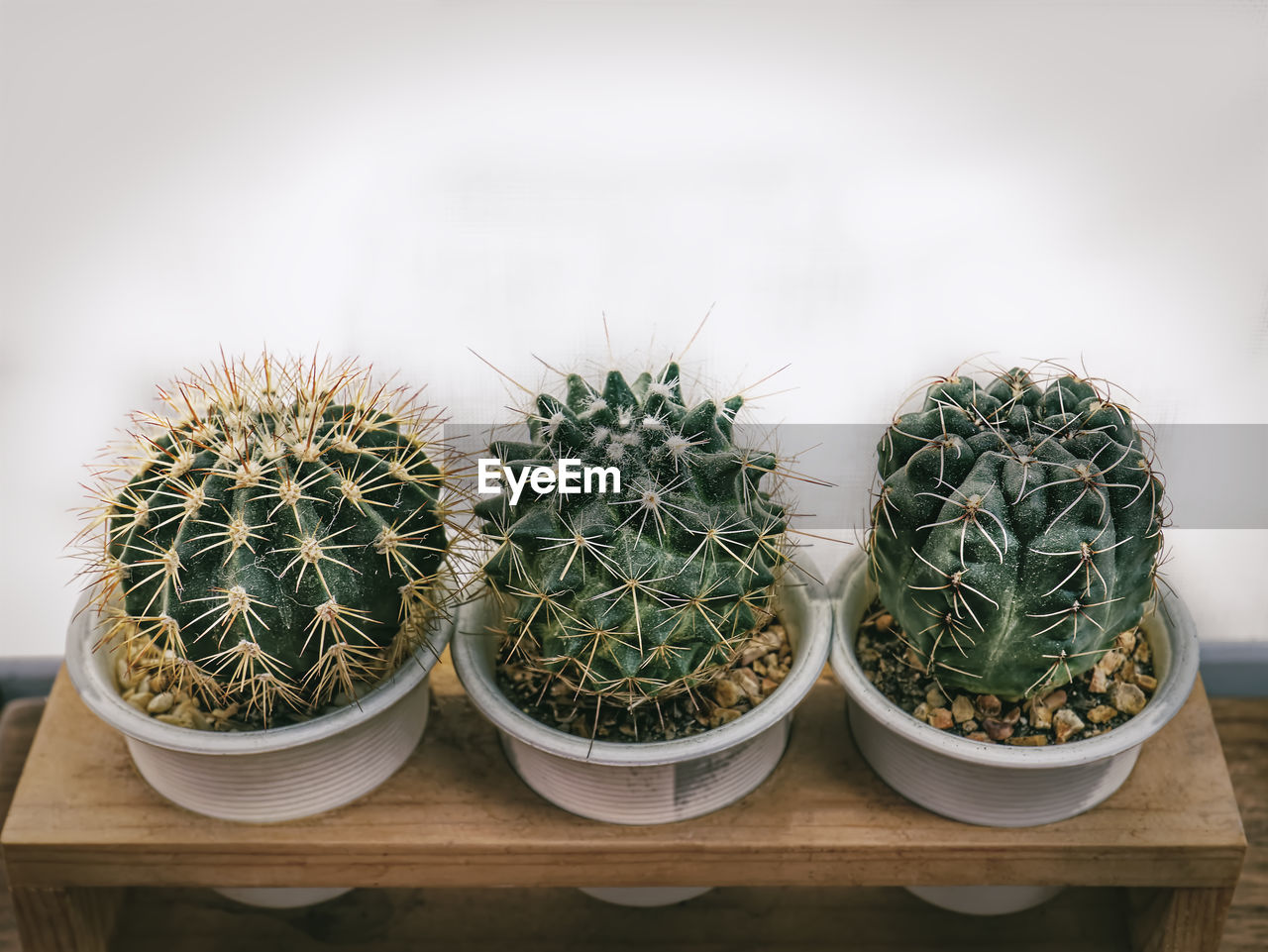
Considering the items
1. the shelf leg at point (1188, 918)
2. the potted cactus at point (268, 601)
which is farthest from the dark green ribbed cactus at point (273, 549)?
the shelf leg at point (1188, 918)

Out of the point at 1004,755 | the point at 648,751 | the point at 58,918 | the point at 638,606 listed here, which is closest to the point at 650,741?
the point at 648,751

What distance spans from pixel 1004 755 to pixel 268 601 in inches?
24.4

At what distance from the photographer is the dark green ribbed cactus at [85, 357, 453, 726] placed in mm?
A: 860

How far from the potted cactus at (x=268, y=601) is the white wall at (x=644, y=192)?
0.20m

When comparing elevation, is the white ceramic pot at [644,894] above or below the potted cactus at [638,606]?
below

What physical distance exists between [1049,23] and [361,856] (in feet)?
3.27

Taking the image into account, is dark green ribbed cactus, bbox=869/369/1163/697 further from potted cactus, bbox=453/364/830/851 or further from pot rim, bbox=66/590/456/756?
pot rim, bbox=66/590/456/756

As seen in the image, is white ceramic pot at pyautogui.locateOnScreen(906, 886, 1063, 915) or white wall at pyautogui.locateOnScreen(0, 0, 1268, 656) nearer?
white wall at pyautogui.locateOnScreen(0, 0, 1268, 656)

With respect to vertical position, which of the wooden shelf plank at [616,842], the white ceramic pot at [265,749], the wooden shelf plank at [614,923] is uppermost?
the white ceramic pot at [265,749]

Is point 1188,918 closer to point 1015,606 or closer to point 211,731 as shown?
point 1015,606

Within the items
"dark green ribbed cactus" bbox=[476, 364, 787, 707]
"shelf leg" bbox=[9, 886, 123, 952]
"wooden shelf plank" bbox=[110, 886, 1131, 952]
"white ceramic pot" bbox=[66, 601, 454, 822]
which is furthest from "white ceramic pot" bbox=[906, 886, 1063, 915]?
"shelf leg" bbox=[9, 886, 123, 952]

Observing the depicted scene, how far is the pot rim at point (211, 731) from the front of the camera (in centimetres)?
92

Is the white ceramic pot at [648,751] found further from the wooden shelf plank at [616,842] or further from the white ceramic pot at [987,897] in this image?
the white ceramic pot at [987,897]

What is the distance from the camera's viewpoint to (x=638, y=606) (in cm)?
85
